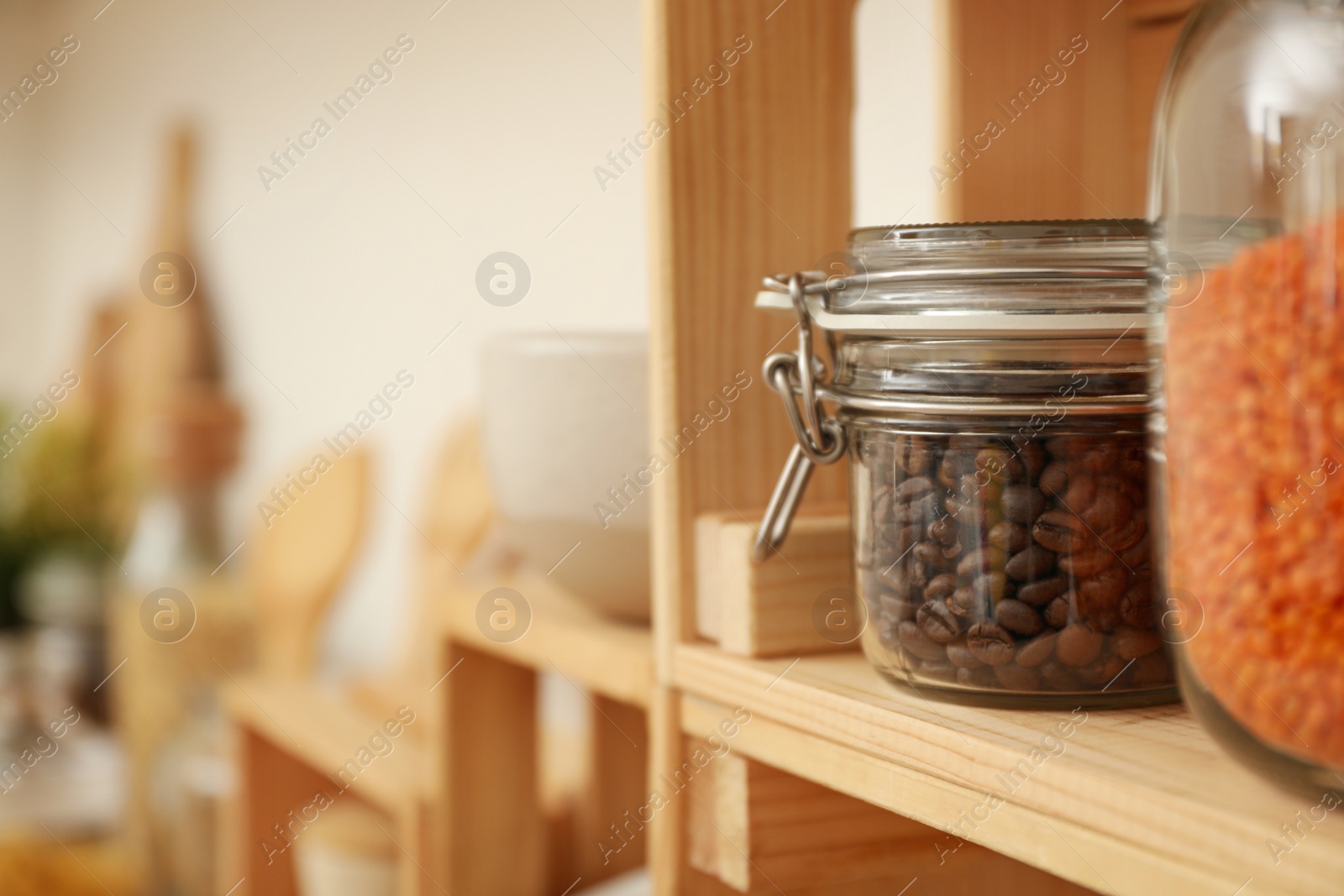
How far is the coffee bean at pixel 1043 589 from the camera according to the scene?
0.29m

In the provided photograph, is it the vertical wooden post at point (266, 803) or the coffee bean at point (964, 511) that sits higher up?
the coffee bean at point (964, 511)

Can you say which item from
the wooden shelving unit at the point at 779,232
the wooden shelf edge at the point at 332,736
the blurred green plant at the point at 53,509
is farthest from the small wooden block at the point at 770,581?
the blurred green plant at the point at 53,509

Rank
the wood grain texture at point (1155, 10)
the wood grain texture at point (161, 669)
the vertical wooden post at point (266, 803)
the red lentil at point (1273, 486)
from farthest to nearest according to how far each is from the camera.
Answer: the wood grain texture at point (161, 669)
the vertical wooden post at point (266, 803)
the wood grain texture at point (1155, 10)
the red lentil at point (1273, 486)

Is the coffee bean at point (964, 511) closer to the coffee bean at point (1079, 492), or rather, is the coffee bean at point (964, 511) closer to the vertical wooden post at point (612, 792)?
the coffee bean at point (1079, 492)

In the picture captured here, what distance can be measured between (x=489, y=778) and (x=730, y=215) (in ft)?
1.07

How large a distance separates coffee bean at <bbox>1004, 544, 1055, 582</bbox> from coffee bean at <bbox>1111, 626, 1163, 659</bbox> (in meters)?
0.02

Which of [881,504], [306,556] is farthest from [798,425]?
[306,556]

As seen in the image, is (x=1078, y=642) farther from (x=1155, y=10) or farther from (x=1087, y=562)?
(x=1155, y=10)

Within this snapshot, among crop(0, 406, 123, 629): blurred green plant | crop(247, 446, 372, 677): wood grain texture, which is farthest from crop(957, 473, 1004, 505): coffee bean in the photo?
crop(0, 406, 123, 629): blurred green plant

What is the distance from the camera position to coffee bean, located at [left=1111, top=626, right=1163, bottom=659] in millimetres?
291

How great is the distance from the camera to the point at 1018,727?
0.28 metres

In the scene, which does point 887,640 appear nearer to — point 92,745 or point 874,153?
point 874,153

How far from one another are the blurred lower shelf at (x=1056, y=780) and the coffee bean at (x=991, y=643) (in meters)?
0.02

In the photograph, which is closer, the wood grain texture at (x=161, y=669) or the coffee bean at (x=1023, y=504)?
the coffee bean at (x=1023, y=504)
